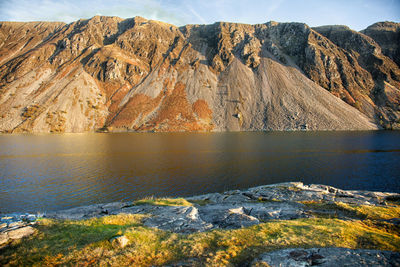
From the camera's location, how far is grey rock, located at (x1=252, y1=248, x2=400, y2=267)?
766cm

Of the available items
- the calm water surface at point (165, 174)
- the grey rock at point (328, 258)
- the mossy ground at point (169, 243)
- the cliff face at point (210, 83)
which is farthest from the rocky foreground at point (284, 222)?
the cliff face at point (210, 83)

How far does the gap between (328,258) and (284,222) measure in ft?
14.9

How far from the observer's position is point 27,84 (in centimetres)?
14725

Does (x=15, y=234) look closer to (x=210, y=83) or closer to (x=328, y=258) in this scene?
(x=328, y=258)

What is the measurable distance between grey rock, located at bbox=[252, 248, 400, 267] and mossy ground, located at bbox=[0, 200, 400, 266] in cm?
63

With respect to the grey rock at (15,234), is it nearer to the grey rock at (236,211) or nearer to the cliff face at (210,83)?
the grey rock at (236,211)

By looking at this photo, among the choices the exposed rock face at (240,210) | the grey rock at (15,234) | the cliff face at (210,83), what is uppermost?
the cliff face at (210,83)

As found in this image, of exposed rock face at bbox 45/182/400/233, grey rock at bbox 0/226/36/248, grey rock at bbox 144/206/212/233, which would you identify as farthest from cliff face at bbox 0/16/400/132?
grey rock at bbox 0/226/36/248

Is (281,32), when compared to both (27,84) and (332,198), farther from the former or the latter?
(27,84)

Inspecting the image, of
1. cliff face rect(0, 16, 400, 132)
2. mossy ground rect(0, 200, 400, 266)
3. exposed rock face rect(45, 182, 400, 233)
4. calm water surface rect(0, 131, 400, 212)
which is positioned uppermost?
cliff face rect(0, 16, 400, 132)

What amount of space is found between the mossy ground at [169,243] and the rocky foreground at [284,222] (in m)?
0.11

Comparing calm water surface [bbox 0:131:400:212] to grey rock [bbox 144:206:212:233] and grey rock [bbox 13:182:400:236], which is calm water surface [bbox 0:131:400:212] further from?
grey rock [bbox 144:206:212:233]

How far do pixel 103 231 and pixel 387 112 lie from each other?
168098 mm

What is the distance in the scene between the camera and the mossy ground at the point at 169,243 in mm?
8133
